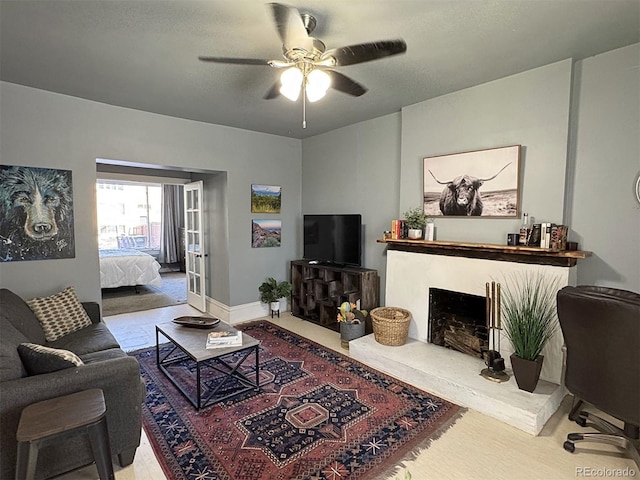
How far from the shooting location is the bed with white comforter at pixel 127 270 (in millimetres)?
6055

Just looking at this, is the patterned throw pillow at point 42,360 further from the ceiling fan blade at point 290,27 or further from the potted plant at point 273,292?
the potted plant at point 273,292

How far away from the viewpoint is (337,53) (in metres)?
1.93

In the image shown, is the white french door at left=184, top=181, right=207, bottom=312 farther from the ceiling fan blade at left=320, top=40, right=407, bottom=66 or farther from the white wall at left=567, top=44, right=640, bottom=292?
the white wall at left=567, top=44, right=640, bottom=292

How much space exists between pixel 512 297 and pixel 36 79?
15.2ft

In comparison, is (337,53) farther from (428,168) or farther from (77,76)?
(77,76)

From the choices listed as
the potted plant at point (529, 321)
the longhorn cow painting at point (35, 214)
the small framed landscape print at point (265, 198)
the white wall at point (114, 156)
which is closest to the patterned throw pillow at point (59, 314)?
the white wall at point (114, 156)

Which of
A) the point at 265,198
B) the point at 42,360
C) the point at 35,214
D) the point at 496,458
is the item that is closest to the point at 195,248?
the point at 265,198

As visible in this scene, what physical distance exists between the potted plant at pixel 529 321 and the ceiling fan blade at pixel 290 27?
2.48m

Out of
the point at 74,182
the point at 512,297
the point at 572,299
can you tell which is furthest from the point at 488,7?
the point at 74,182

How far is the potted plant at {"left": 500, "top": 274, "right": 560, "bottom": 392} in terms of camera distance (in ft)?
8.18

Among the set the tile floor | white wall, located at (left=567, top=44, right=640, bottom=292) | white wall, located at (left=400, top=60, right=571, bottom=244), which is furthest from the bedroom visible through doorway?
white wall, located at (left=567, top=44, right=640, bottom=292)

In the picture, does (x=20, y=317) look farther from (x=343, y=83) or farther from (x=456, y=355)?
(x=456, y=355)

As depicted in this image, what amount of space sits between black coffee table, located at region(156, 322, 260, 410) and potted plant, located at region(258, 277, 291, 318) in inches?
54.4

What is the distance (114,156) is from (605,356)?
4616 mm
